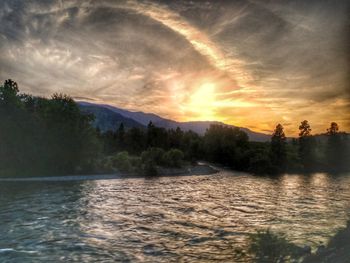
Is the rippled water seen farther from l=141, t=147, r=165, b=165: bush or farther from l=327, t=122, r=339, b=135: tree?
l=327, t=122, r=339, b=135: tree

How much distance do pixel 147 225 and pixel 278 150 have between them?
392 feet

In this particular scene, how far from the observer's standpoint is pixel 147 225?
28.4 m

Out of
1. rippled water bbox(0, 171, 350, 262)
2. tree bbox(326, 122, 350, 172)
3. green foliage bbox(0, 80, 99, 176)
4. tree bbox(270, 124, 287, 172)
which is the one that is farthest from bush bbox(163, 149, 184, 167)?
tree bbox(326, 122, 350, 172)

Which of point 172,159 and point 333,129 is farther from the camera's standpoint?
point 333,129

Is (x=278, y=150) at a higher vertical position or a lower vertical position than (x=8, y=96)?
lower

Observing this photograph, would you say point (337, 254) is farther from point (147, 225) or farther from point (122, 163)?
point (122, 163)

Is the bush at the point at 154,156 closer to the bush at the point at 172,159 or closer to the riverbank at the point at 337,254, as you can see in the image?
the bush at the point at 172,159

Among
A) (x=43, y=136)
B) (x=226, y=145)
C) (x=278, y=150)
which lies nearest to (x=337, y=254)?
(x=43, y=136)

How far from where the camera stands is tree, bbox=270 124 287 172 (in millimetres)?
135175

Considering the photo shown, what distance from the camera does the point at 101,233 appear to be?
84.0 feet

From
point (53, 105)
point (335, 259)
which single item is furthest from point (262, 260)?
point (53, 105)

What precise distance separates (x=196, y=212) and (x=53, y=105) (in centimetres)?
6878

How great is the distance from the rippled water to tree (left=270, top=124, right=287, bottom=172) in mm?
90318

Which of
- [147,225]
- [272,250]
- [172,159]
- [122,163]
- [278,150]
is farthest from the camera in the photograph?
[278,150]
